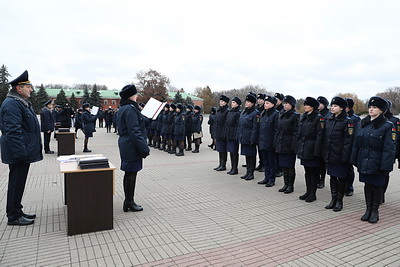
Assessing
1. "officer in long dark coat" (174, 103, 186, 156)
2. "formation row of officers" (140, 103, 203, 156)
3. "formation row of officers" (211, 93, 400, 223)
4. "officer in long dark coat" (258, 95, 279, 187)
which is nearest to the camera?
"formation row of officers" (211, 93, 400, 223)

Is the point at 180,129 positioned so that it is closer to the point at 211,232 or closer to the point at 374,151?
the point at 211,232

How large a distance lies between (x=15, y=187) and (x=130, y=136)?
1.97m

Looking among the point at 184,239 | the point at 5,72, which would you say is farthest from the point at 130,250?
the point at 5,72

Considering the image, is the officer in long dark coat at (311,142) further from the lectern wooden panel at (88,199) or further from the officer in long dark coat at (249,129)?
the lectern wooden panel at (88,199)

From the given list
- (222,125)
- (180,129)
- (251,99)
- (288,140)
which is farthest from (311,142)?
(180,129)

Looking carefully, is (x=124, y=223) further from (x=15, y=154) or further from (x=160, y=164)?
(x=160, y=164)

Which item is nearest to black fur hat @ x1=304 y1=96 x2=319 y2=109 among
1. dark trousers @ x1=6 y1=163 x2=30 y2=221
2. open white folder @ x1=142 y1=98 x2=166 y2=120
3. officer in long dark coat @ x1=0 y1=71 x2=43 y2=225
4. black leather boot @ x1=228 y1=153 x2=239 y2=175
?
black leather boot @ x1=228 y1=153 x2=239 y2=175

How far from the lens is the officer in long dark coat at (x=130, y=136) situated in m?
5.04

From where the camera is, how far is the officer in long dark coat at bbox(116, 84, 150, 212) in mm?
5043

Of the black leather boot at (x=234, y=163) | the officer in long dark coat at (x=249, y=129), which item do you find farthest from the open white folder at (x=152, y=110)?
the black leather boot at (x=234, y=163)

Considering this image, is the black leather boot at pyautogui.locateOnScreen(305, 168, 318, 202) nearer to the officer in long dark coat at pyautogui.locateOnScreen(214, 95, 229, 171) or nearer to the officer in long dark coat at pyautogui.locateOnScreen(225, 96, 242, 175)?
the officer in long dark coat at pyautogui.locateOnScreen(225, 96, 242, 175)

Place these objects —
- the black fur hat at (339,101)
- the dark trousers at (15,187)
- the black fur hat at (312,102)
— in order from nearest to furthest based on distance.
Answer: the dark trousers at (15,187) → the black fur hat at (339,101) → the black fur hat at (312,102)

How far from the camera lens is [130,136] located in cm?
510

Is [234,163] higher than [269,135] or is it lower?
lower
